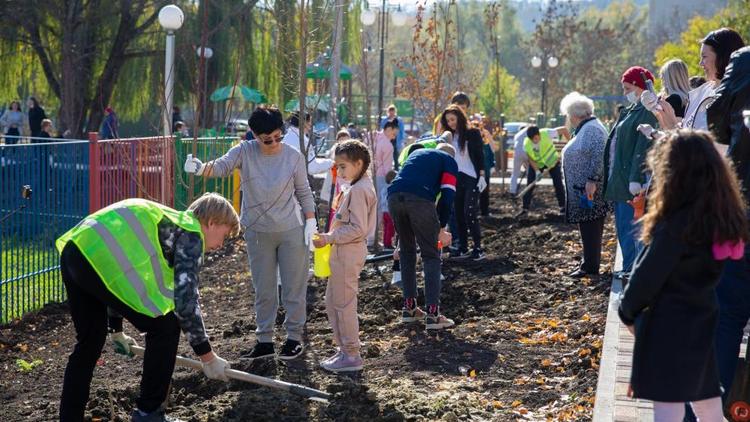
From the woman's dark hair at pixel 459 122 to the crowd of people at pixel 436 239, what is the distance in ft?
3.74

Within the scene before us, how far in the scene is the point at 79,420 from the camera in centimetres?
513

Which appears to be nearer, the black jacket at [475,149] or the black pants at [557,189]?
the black jacket at [475,149]

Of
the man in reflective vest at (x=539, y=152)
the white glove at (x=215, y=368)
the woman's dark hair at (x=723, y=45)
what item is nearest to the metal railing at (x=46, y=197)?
the white glove at (x=215, y=368)

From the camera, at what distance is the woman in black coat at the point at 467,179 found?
34.8ft

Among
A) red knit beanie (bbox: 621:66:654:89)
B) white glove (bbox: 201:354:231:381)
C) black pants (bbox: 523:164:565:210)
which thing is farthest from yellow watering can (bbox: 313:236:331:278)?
black pants (bbox: 523:164:565:210)

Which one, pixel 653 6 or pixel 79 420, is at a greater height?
pixel 653 6

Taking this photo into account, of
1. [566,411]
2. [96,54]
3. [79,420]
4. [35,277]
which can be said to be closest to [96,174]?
[35,277]

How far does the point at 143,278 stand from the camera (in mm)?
4844

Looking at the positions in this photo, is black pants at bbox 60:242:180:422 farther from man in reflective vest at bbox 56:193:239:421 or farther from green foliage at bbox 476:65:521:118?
green foliage at bbox 476:65:521:118

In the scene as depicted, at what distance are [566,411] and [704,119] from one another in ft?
6.36

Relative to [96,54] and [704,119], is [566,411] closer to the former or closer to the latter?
[704,119]

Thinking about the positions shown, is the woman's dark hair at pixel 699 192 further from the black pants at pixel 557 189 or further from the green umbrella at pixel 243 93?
the green umbrella at pixel 243 93

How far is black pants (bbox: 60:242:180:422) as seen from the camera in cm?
492

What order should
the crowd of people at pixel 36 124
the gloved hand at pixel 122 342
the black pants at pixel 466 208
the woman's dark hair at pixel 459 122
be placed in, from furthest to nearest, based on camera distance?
1. the crowd of people at pixel 36 124
2. the black pants at pixel 466 208
3. the woman's dark hair at pixel 459 122
4. the gloved hand at pixel 122 342
